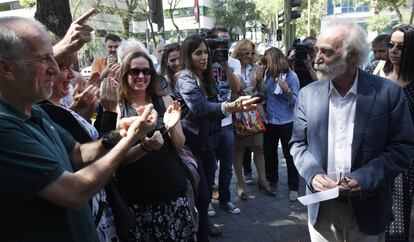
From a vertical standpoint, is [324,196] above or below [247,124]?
above

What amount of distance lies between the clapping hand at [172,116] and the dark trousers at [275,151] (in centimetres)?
249

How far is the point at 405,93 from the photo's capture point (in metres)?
3.06

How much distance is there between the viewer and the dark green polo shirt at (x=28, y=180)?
129 centimetres

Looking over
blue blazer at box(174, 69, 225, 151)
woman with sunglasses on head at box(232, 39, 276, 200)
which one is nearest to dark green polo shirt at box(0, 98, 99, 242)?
blue blazer at box(174, 69, 225, 151)

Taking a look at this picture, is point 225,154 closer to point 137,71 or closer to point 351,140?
point 137,71

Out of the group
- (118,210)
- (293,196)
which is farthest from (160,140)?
(293,196)

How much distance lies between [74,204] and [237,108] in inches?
74.4

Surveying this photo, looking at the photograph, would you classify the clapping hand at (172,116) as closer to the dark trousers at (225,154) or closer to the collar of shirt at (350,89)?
the collar of shirt at (350,89)

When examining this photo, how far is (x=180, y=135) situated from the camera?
268cm

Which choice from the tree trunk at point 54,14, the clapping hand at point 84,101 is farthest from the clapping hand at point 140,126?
the tree trunk at point 54,14

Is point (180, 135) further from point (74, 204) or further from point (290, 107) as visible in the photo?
point (290, 107)

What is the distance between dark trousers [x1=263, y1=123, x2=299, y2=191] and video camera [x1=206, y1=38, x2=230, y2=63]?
1.38 m

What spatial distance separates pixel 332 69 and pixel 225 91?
1803 mm

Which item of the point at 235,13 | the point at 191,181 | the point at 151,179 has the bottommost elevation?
the point at 191,181
